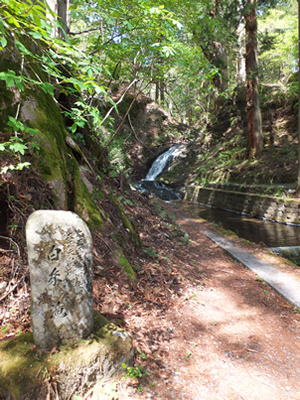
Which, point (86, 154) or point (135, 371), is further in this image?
point (86, 154)

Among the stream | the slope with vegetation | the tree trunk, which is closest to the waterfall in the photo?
the stream

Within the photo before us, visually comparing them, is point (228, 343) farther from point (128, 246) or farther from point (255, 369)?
point (128, 246)

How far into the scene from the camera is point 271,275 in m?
4.36

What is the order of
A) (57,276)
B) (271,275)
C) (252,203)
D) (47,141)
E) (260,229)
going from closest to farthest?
(57,276) < (47,141) < (271,275) < (260,229) < (252,203)

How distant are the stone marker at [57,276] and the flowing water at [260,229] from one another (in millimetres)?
6900

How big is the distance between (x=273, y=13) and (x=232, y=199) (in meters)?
18.7

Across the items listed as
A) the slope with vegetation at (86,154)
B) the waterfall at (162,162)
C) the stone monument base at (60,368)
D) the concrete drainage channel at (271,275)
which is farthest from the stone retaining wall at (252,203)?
the stone monument base at (60,368)

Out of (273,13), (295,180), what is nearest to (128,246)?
(295,180)

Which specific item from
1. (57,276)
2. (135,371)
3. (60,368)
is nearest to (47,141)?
(57,276)

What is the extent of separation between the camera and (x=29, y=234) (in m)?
1.74

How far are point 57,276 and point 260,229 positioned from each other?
29.3ft

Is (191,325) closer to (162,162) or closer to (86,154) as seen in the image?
(86,154)

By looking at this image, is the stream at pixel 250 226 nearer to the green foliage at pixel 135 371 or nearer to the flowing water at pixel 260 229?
the flowing water at pixel 260 229

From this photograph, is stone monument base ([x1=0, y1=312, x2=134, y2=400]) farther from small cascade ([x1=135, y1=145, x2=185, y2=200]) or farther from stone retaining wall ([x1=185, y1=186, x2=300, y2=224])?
small cascade ([x1=135, y1=145, x2=185, y2=200])
